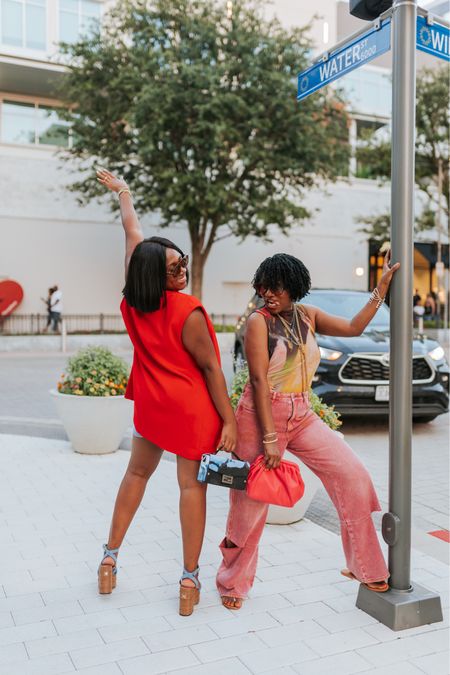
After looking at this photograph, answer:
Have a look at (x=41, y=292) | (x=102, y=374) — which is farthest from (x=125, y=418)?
(x=41, y=292)

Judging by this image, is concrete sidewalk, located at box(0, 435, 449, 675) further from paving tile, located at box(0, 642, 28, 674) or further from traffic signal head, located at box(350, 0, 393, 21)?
traffic signal head, located at box(350, 0, 393, 21)

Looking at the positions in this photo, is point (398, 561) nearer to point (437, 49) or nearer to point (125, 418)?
point (437, 49)

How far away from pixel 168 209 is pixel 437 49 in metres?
17.7

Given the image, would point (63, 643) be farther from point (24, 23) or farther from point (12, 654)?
point (24, 23)

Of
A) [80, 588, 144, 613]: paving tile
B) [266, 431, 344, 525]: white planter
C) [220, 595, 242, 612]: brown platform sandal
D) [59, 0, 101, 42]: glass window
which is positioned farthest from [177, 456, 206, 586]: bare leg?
[59, 0, 101, 42]: glass window

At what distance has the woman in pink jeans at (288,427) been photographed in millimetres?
3375

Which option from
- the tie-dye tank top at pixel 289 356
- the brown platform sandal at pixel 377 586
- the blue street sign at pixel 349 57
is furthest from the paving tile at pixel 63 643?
the blue street sign at pixel 349 57

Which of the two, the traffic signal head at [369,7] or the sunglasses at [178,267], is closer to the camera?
the sunglasses at [178,267]

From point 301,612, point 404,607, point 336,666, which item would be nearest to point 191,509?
point 301,612

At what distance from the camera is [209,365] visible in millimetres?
3365

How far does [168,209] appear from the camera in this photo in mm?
21016

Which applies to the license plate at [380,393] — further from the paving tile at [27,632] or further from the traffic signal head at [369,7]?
the paving tile at [27,632]

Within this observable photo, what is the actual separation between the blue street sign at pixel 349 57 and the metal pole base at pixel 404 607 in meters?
2.74

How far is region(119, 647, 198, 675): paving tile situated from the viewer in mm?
2887
